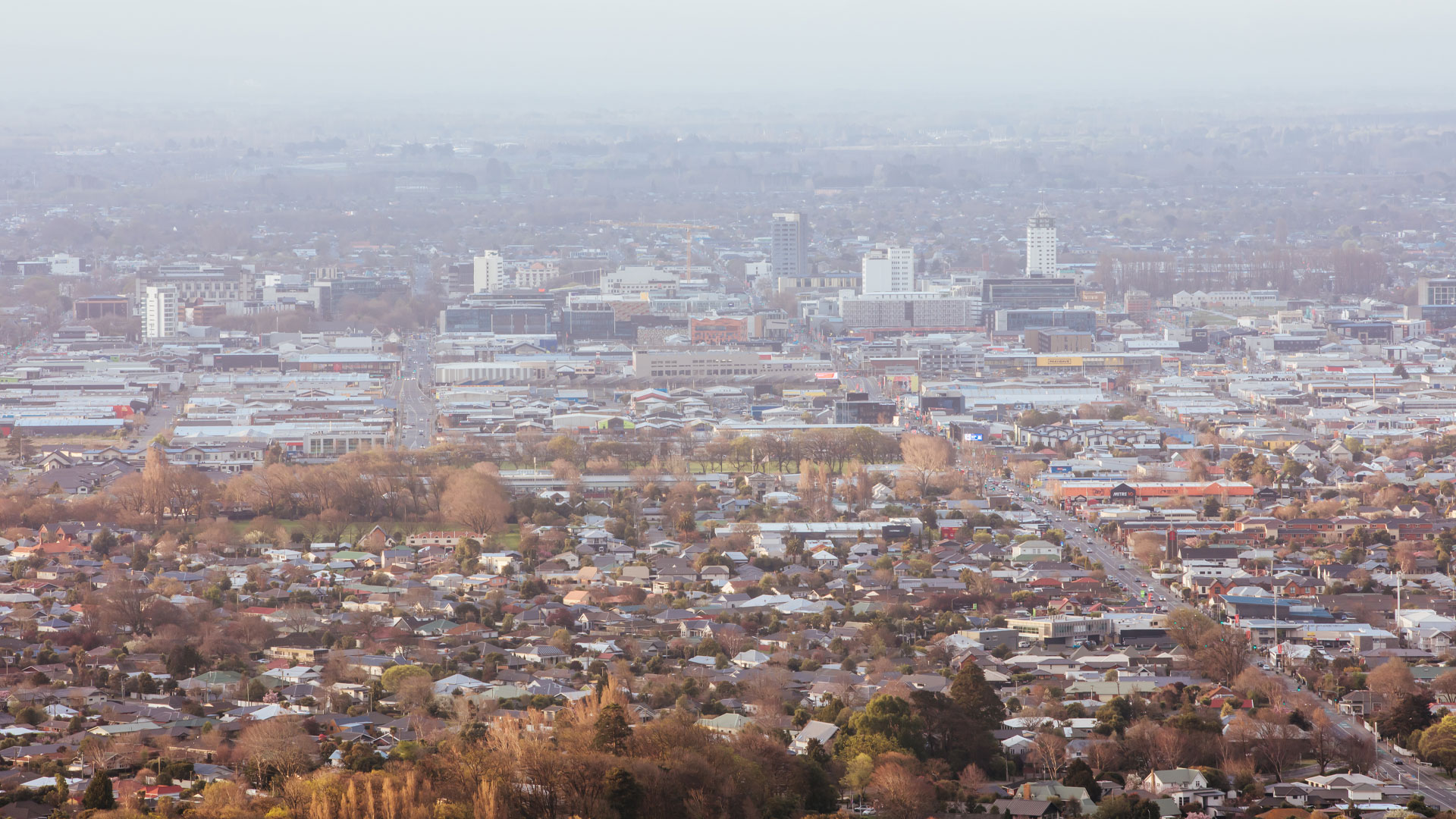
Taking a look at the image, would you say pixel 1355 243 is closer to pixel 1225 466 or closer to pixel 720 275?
pixel 720 275

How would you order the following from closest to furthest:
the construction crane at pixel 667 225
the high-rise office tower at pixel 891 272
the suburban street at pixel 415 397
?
the suburban street at pixel 415 397 → the high-rise office tower at pixel 891 272 → the construction crane at pixel 667 225

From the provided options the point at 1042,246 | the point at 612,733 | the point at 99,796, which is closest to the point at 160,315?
the point at 1042,246

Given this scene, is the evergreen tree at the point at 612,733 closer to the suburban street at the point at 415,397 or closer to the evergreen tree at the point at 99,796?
the evergreen tree at the point at 99,796

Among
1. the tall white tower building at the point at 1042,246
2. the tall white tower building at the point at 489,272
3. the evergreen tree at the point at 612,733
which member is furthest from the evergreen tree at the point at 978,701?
the tall white tower building at the point at 1042,246

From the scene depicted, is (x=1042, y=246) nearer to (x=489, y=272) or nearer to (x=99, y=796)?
(x=489, y=272)

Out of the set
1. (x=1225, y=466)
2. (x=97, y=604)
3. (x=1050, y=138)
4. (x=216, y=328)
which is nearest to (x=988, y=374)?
(x=1225, y=466)

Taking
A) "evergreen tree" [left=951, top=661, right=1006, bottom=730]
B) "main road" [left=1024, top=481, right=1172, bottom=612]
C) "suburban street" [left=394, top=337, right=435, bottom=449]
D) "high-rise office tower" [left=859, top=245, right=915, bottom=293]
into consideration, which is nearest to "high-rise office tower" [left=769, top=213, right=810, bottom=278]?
"high-rise office tower" [left=859, top=245, right=915, bottom=293]
